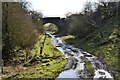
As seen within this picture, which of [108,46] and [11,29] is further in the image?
[108,46]

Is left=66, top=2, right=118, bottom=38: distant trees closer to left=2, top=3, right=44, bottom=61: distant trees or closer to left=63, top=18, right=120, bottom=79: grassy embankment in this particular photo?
left=63, top=18, right=120, bottom=79: grassy embankment

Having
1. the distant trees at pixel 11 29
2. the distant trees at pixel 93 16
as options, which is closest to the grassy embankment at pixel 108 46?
the distant trees at pixel 93 16

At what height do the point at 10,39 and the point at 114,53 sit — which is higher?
the point at 10,39

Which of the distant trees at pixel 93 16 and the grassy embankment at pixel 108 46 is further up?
the distant trees at pixel 93 16

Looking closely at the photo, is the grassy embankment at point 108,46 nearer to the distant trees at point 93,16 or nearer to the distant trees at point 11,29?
the distant trees at point 93,16

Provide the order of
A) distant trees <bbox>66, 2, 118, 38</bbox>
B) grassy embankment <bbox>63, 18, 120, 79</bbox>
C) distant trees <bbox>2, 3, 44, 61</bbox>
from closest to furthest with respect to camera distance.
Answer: distant trees <bbox>2, 3, 44, 61</bbox>
grassy embankment <bbox>63, 18, 120, 79</bbox>
distant trees <bbox>66, 2, 118, 38</bbox>

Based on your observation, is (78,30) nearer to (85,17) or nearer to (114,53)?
(85,17)

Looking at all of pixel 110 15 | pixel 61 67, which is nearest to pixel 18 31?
pixel 61 67

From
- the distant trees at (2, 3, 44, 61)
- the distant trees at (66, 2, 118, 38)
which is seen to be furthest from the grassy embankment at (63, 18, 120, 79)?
the distant trees at (2, 3, 44, 61)

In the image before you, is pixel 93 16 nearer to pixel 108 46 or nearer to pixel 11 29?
pixel 108 46

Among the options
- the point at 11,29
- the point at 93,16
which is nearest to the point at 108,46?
the point at 11,29

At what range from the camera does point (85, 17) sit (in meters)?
58.9

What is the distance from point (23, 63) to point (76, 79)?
864cm

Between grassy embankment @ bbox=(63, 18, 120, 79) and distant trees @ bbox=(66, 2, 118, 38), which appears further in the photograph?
distant trees @ bbox=(66, 2, 118, 38)
